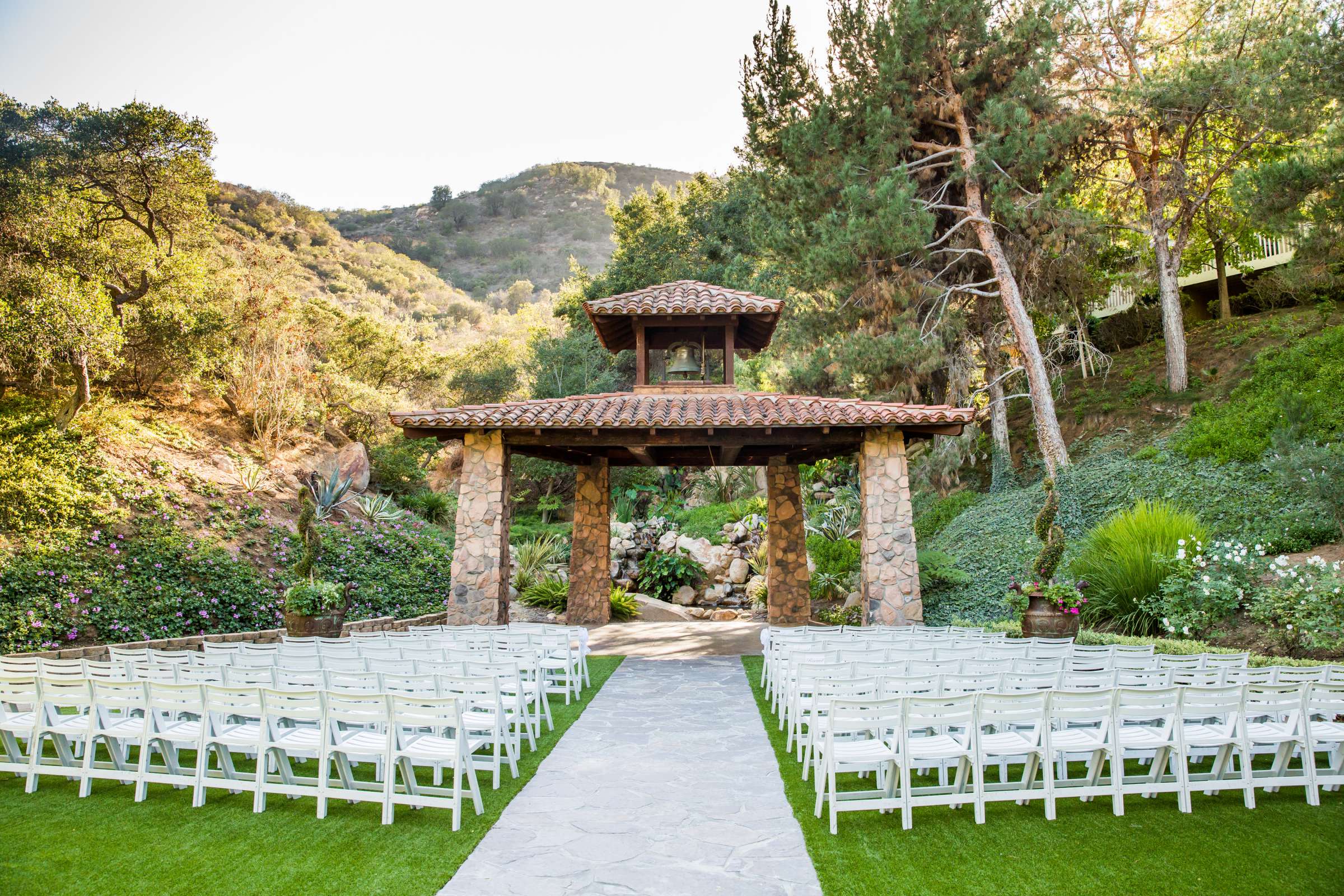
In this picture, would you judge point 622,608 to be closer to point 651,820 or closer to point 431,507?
point 431,507

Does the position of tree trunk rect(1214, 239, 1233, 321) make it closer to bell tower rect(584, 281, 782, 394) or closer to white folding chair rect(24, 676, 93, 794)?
bell tower rect(584, 281, 782, 394)

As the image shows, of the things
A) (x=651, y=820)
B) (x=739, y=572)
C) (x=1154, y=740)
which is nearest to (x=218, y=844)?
(x=651, y=820)

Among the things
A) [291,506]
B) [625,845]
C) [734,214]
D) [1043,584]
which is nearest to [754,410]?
[1043,584]

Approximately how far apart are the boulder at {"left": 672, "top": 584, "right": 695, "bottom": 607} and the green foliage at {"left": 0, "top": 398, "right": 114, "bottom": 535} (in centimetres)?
1100

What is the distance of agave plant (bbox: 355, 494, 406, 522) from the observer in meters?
17.0

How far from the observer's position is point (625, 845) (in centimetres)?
419

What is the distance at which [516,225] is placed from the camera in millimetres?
66000

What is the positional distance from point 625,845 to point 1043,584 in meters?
6.43

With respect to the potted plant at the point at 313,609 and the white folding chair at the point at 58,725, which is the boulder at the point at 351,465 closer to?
the potted plant at the point at 313,609

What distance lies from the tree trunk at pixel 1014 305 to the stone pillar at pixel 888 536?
5.90 m

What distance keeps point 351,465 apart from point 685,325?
10110mm

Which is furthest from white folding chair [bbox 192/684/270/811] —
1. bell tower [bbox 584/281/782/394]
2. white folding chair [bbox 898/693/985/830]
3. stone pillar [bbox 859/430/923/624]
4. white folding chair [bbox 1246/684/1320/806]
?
bell tower [bbox 584/281/782/394]

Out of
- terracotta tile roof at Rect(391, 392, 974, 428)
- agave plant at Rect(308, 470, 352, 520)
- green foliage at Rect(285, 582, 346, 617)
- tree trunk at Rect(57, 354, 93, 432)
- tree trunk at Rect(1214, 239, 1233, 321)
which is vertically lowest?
green foliage at Rect(285, 582, 346, 617)

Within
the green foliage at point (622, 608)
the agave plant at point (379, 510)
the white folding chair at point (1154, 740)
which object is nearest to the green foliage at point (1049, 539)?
the white folding chair at point (1154, 740)
